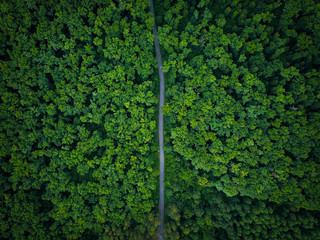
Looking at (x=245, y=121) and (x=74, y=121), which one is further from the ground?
(x=245, y=121)

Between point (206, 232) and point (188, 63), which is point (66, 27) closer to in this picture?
point (188, 63)

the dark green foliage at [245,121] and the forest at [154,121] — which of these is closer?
the dark green foliage at [245,121]

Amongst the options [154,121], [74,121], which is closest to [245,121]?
[154,121]

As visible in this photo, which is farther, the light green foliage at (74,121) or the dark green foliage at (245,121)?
the light green foliage at (74,121)

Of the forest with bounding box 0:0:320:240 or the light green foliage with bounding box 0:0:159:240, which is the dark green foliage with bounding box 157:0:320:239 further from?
the light green foliage with bounding box 0:0:159:240

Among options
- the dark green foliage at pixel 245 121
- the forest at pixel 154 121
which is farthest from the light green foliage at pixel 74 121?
the dark green foliage at pixel 245 121

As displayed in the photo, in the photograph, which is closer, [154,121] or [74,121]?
[154,121]

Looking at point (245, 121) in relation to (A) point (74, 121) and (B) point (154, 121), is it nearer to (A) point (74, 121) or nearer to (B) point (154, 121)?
(B) point (154, 121)

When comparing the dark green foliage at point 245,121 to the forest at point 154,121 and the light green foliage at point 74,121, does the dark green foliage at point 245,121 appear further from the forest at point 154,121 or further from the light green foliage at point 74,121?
the light green foliage at point 74,121

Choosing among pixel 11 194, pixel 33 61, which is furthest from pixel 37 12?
pixel 11 194
